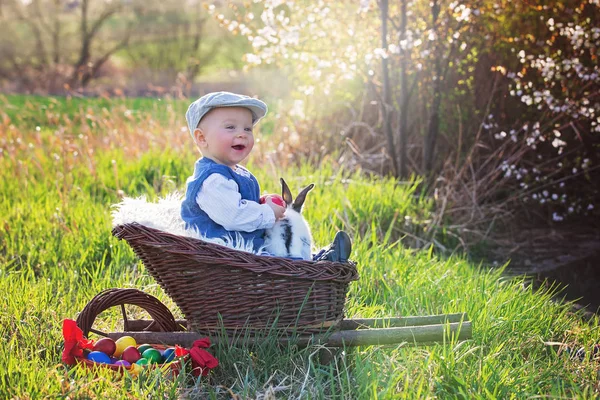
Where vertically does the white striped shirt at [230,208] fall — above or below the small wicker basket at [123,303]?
above

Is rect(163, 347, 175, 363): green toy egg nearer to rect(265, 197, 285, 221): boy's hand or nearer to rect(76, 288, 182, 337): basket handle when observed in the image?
rect(76, 288, 182, 337): basket handle

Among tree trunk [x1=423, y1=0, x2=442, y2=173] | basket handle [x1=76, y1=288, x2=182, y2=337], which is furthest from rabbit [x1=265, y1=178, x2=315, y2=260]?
tree trunk [x1=423, y1=0, x2=442, y2=173]

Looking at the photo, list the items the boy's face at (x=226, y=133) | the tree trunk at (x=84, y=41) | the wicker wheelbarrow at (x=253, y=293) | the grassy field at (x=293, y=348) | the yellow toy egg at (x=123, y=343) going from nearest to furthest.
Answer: the grassy field at (x=293, y=348) < the wicker wheelbarrow at (x=253, y=293) < the yellow toy egg at (x=123, y=343) < the boy's face at (x=226, y=133) < the tree trunk at (x=84, y=41)

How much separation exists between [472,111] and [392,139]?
77cm

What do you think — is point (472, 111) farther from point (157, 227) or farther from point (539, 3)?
point (157, 227)

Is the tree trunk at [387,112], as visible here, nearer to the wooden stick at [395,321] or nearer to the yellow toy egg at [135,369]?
the wooden stick at [395,321]

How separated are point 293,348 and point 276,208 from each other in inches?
23.4

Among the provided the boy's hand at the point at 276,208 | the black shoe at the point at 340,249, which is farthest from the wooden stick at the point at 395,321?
the boy's hand at the point at 276,208

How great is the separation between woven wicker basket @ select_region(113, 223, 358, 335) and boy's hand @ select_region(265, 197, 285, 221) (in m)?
0.32

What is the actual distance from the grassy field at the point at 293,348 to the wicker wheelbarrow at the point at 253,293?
87 mm

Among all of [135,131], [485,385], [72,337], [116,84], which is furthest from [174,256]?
[116,84]

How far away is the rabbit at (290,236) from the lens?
3.06m

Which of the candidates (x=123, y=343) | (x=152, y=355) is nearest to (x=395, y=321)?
(x=152, y=355)

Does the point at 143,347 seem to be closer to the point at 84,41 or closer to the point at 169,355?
the point at 169,355
